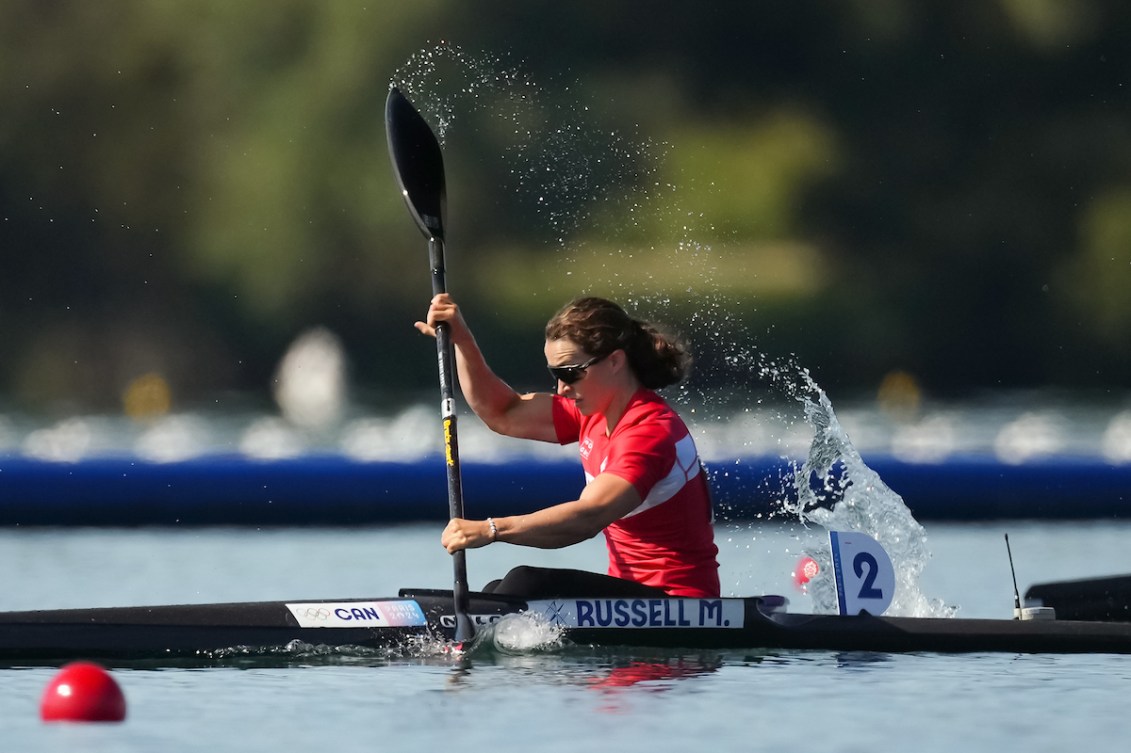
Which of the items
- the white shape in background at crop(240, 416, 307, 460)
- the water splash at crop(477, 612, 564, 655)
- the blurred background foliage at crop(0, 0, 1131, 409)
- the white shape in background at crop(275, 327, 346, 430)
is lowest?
the water splash at crop(477, 612, 564, 655)

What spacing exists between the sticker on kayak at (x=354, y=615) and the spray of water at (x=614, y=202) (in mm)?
14277

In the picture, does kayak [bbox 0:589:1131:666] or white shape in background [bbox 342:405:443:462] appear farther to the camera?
white shape in background [bbox 342:405:443:462]

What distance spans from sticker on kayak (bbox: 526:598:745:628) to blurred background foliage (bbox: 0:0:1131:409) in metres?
18.8

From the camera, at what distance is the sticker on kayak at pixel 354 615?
6.27 meters

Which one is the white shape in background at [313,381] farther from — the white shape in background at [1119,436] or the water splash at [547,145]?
the white shape in background at [1119,436]

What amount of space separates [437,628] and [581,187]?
21.6 meters

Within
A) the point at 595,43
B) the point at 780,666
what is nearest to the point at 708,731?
the point at 780,666

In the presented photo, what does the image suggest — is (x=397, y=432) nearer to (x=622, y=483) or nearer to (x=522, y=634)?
(x=522, y=634)

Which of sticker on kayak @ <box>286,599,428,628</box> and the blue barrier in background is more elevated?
the blue barrier in background

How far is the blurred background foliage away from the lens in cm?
2600

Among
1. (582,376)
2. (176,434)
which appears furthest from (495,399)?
(176,434)

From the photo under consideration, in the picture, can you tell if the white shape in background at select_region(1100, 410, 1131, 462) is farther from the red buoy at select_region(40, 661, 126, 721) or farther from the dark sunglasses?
the red buoy at select_region(40, 661, 126, 721)

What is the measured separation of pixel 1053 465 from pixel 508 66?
15.3 m

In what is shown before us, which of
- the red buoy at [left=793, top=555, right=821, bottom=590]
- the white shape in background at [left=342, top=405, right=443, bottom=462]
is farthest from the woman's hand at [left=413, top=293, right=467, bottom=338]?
the white shape in background at [left=342, top=405, right=443, bottom=462]
